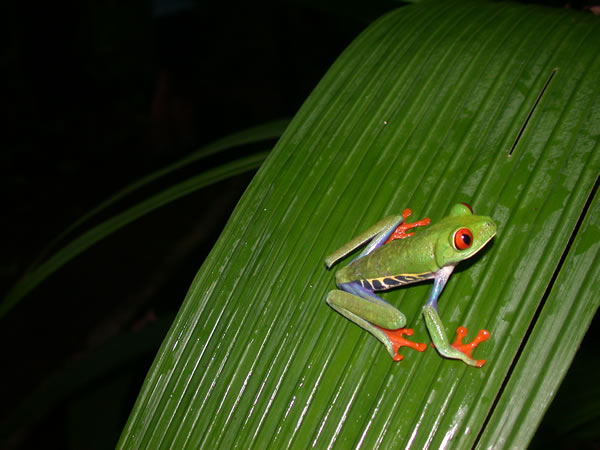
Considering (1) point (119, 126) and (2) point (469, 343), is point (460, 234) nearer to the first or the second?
(2) point (469, 343)

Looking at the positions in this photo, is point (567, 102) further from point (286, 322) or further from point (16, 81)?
point (16, 81)

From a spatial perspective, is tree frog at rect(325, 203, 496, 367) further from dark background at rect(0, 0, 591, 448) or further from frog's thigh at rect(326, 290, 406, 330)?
dark background at rect(0, 0, 591, 448)

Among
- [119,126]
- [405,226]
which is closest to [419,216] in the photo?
[405,226]

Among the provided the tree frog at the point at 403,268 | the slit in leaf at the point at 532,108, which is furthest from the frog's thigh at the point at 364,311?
the slit in leaf at the point at 532,108

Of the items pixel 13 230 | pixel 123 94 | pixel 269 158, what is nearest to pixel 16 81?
pixel 123 94

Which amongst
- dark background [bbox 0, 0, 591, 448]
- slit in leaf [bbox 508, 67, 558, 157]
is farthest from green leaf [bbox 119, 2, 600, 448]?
dark background [bbox 0, 0, 591, 448]

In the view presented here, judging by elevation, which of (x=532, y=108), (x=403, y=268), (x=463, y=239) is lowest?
(x=403, y=268)

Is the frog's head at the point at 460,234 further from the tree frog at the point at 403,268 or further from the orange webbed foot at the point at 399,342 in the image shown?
the orange webbed foot at the point at 399,342
